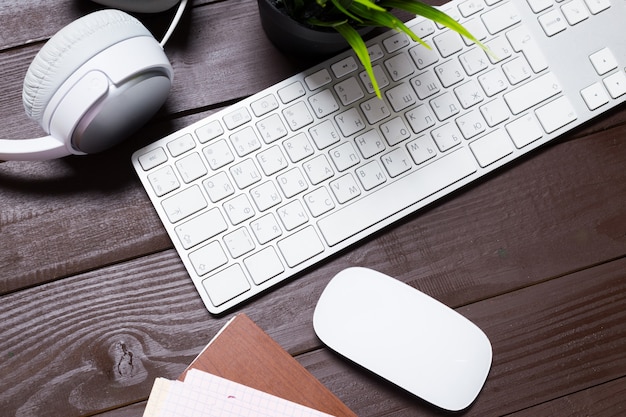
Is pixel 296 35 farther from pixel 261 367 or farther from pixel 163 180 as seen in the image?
pixel 261 367

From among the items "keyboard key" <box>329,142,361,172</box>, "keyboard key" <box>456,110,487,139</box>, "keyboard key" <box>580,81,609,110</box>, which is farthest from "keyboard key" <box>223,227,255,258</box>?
"keyboard key" <box>580,81,609,110</box>

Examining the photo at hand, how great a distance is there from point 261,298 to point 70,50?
257 millimetres

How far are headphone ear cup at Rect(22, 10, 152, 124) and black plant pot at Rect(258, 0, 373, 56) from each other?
0.12m

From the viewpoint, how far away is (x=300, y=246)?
0.54 metres

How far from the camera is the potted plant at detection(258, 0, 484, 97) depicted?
50 cm

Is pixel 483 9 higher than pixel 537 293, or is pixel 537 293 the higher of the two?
pixel 483 9

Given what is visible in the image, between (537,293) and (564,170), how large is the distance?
121 millimetres

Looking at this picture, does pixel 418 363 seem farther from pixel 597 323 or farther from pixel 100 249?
pixel 100 249

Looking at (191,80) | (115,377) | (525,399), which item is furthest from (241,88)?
(525,399)

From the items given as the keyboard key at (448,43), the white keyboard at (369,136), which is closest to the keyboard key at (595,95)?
the white keyboard at (369,136)

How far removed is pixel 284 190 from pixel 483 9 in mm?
252

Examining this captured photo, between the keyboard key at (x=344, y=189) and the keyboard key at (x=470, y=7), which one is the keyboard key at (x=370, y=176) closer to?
the keyboard key at (x=344, y=189)

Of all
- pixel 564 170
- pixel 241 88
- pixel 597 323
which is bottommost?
pixel 597 323

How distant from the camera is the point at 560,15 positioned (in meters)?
0.59
